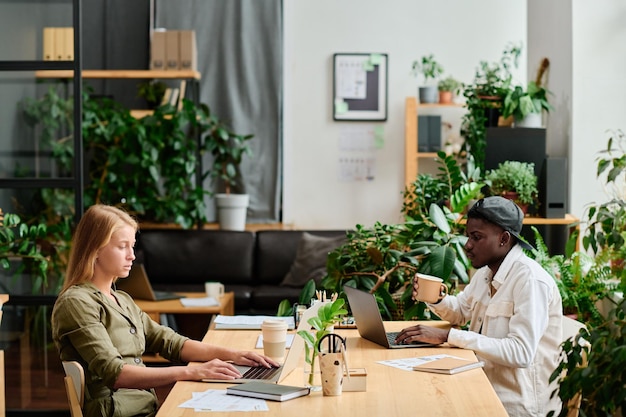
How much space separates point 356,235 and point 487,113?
4.58ft

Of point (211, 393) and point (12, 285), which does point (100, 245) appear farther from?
point (12, 285)

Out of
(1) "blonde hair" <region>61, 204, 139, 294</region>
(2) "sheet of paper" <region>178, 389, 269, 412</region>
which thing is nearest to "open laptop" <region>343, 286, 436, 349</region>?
(2) "sheet of paper" <region>178, 389, 269, 412</region>

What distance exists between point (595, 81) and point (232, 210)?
3.28 meters

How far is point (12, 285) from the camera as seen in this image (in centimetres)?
481

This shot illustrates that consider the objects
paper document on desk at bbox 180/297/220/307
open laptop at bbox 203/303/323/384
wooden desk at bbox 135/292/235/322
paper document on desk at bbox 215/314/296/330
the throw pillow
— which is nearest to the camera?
open laptop at bbox 203/303/323/384

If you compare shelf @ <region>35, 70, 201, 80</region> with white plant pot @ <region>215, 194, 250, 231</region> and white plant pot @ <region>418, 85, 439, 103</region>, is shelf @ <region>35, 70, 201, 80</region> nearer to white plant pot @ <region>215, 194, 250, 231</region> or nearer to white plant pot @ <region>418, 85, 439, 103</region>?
white plant pot @ <region>215, 194, 250, 231</region>

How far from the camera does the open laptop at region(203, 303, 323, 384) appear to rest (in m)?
2.56

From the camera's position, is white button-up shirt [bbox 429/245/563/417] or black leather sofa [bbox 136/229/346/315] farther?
black leather sofa [bbox 136/229/346/315]

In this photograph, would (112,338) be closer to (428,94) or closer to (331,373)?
(331,373)

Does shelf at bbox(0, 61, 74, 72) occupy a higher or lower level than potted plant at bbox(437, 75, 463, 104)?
lower

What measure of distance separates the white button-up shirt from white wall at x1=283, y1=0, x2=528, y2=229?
15.4 feet

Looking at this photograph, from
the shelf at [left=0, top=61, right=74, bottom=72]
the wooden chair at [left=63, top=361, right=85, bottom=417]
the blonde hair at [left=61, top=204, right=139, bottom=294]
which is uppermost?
the shelf at [left=0, top=61, right=74, bottom=72]

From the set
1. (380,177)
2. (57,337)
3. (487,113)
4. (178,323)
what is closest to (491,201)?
(57,337)

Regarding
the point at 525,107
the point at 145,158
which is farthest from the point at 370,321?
the point at 145,158
